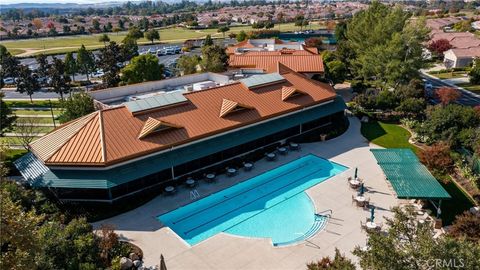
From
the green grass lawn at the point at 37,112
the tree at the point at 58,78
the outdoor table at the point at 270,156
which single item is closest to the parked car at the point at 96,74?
the tree at the point at 58,78

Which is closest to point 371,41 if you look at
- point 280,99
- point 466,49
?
point 280,99

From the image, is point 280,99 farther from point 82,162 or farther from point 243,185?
point 82,162

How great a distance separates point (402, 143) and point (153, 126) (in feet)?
90.8

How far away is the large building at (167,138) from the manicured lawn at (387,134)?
554 cm

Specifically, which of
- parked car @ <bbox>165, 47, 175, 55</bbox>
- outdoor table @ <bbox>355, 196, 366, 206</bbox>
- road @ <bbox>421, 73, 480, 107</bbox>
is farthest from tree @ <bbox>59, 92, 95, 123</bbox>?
parked car @ <bbox>165, 47, 175, 55</bbox>

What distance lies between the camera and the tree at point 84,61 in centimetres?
7681

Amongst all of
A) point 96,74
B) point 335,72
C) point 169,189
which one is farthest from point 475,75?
point 96,74

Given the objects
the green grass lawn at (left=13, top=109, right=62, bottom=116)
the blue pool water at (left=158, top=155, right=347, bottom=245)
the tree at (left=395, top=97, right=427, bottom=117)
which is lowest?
the blue pool water at (left=158, top=155, right=347, bottom=245)

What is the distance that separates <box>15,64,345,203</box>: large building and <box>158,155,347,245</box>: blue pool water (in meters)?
3.63

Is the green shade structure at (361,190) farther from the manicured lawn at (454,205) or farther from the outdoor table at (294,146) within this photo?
the outdoor table at (294,146)

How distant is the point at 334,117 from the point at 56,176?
31.2 metres

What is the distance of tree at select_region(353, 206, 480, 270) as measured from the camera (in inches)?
511

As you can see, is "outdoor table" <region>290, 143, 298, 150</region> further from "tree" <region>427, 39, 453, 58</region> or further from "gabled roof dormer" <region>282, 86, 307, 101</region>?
"tree" <region>427, 39, 453, 58</region>

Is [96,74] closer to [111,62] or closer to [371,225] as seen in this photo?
[111,62]
